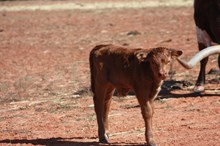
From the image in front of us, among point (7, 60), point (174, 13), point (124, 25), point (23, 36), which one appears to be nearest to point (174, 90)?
point (7, 60)

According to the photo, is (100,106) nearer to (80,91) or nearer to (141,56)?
(141,56)

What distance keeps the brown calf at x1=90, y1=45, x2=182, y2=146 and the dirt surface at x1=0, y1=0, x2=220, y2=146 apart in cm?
44

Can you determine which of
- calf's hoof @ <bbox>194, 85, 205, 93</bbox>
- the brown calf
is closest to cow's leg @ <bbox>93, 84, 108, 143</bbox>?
the brown calf

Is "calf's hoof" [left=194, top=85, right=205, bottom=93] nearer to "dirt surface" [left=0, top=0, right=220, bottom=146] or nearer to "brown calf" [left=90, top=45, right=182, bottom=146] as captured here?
"dirt surface" [left=0, top=0, right=220, bottom=146]

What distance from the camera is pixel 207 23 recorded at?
1127cm

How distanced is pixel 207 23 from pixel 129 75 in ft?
14.6

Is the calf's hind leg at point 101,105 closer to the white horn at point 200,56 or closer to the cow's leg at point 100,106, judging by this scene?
the cow's leg at point 100,106

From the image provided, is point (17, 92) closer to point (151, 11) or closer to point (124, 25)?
point (124, 25)

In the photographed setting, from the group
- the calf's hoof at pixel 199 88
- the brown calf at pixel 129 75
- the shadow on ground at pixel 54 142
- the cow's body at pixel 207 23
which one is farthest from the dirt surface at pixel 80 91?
the cow's body at pixel 207 23

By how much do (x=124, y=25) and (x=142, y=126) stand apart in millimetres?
16406

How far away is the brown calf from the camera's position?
271 inches

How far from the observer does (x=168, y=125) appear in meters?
8.30

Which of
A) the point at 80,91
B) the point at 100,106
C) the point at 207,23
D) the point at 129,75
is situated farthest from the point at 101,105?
the point at 207,23

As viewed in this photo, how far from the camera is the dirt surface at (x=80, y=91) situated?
26.3 ft
